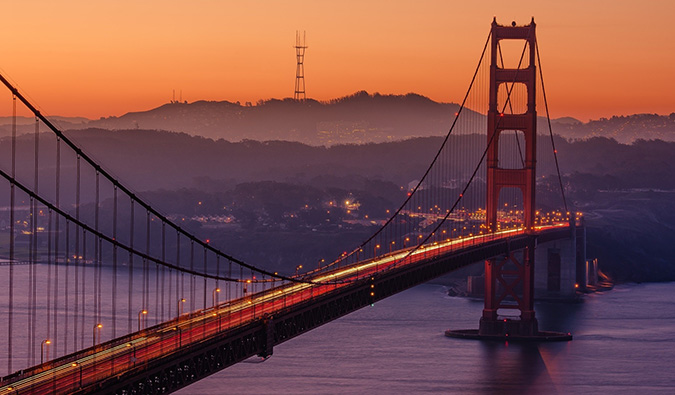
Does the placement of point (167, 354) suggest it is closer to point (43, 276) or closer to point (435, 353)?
point (435, 353)

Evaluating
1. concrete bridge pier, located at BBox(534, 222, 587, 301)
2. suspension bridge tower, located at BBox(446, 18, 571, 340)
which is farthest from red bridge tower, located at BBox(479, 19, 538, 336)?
concrete bridge pier, located at BBox(534, 222, 587, 301)

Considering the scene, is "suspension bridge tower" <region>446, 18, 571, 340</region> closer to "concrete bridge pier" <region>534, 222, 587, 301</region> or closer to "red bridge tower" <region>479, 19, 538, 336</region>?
"red bridge tower" <region>479, 19, 538, 336</region>

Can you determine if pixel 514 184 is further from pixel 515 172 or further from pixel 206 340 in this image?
pixel 206 340

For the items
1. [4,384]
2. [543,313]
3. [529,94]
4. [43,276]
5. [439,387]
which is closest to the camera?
[4,384]

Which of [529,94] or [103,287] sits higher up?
[529,94]

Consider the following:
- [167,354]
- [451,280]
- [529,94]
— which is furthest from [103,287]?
[167,354]

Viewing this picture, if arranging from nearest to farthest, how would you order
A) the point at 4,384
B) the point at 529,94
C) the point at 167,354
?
the point at 4,384, the point at 167,354, the point at 529,94

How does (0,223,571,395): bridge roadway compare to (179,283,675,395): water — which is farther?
(179,283,675,395): water

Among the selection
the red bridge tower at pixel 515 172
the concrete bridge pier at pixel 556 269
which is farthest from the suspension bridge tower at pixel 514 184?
the concrete bridge pier at pixel 556 269
